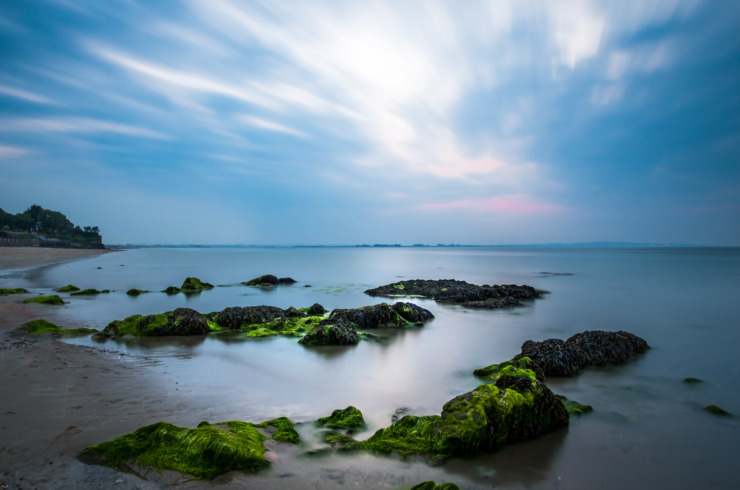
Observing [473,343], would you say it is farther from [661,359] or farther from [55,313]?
[55,313]

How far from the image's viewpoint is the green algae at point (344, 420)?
454cm

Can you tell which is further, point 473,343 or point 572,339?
point 473,343

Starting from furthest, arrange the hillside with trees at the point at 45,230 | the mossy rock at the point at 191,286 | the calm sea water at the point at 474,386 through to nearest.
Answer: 1. the hillside with trees at the point at 45,230
2. the mossy rock at the point at 191,286
3. the calm sea water at the point at 474,386

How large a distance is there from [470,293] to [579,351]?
29.9 feet

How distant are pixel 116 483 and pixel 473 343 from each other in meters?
7.92

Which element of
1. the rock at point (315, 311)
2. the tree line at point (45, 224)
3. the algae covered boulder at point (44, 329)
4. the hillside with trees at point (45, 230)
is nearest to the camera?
the algae covered boulder at point (44, 329)

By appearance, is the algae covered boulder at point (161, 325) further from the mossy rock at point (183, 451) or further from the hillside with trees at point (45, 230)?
the hillside with trees at point (45, 230)

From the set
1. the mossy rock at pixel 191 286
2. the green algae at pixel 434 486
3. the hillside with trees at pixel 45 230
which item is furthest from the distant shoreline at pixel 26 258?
the green algae at pixel 434 486

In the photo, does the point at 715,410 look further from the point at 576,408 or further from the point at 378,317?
the point at 378,317

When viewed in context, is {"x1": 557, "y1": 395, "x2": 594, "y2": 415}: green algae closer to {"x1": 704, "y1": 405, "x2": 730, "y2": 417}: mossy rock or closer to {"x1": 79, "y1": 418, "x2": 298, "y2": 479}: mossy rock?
{"x1": 704, "y1": 405, "x2": 730, "y2": 417}: mossy rock

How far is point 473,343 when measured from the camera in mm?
9492

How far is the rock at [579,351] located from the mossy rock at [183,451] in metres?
4.90

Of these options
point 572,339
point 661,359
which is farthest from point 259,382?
point 661,359

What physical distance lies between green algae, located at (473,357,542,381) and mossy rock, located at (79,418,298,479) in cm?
317
